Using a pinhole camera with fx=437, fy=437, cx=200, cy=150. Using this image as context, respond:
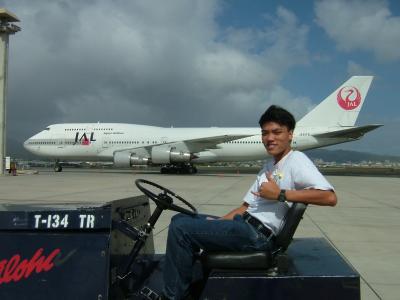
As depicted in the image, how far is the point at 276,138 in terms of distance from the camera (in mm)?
2748

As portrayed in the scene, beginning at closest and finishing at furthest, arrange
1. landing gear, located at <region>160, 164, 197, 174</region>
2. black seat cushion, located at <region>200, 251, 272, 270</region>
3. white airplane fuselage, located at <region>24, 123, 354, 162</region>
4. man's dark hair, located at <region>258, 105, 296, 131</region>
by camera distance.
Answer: black seat cushion, located at <region>200, 251, 272, 270</region>, man's dark hair, located at <region>258, 105, 296, 131</region>, white airplane fuselage, located at <region>24, 123, 354, 162</region>, landing gear, located at <region>160, 164, 197, 174</region>

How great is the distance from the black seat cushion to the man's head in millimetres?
691

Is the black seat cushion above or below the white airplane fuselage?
below

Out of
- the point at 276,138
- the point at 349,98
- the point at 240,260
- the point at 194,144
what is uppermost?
the point at 349,98

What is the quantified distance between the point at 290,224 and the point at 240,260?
0.35 m

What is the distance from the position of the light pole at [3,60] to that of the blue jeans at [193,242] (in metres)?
30.4

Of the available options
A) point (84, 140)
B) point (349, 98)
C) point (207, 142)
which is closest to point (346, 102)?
point (349, 98)

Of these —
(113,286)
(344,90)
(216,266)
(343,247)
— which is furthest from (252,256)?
(344,90)

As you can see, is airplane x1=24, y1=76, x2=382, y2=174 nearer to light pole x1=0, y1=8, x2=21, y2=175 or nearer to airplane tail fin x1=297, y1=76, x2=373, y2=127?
airplane tail fin x1=297, y1=76, x2=373, y2=127

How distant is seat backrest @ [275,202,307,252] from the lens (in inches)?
95.0

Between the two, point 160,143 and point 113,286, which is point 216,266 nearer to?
point 113,286

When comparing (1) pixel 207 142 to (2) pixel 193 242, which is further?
(1) pixel 207 142

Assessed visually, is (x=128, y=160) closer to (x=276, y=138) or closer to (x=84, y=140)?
(x=84, y=140)

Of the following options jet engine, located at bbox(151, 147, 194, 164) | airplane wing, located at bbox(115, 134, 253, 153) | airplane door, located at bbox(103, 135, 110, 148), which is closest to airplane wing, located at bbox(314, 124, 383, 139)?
airplane wing, located at bbox(115, 134, 253, 153)
